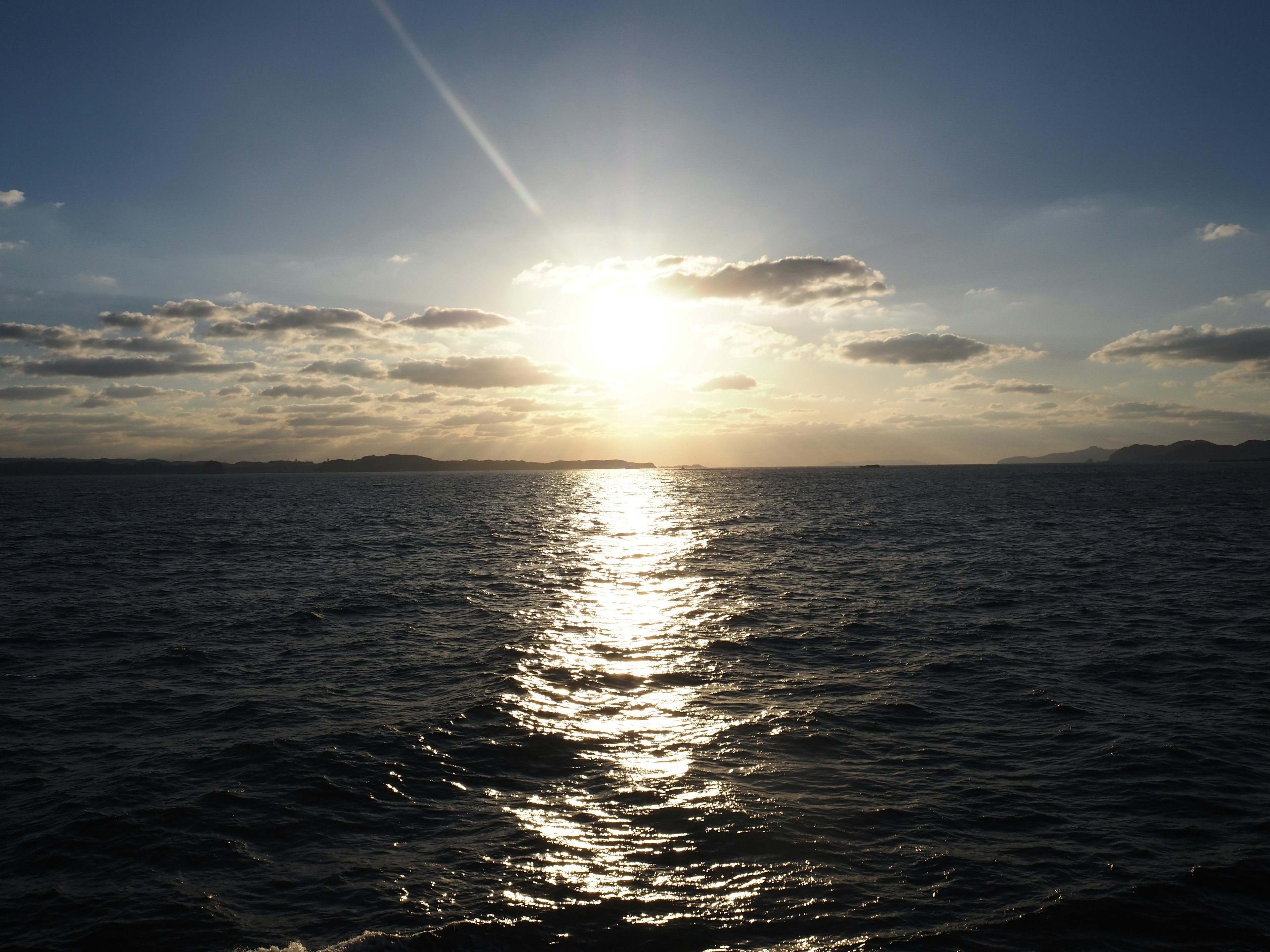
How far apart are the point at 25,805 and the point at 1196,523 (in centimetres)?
8410

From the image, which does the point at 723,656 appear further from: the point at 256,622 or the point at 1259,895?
the point at 256,622

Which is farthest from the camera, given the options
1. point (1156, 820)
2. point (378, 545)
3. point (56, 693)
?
point (378, 545)

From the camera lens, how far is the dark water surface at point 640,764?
422 inches

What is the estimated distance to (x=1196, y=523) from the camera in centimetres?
6800

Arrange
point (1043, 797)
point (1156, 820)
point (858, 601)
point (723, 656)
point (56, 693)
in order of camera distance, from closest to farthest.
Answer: point (1156, 820)
point (1043, 797)
point (56, 693)
point (723, 656)
point (858, 601)

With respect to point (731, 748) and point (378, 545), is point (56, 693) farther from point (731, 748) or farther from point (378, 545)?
point (378, 545)

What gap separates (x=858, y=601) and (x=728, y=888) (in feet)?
79.0

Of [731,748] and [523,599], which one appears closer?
[731,748]

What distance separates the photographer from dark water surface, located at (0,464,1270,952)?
1071cm

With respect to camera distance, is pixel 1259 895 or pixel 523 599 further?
pixel 523 599

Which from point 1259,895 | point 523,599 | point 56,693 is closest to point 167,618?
point 56,693

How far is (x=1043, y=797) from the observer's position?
14.1m

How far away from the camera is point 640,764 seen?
1592cm

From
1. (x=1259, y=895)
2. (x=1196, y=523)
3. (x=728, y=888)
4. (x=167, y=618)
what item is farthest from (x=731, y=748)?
(x=1196, y=523)
